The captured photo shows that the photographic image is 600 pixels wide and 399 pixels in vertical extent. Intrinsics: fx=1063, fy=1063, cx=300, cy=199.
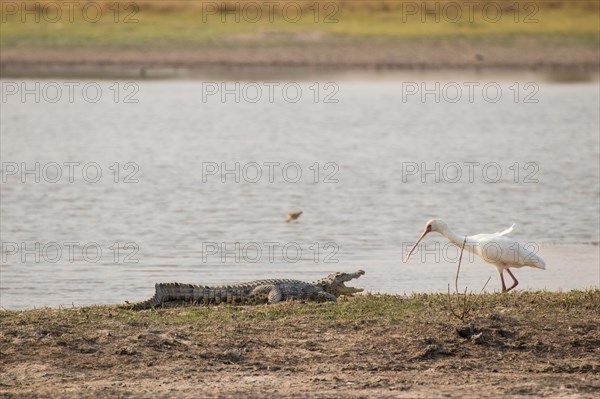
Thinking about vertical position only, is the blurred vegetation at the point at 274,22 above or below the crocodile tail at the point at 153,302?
above

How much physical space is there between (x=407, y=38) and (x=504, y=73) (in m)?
4.45

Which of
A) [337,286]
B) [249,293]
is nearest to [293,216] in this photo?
[337,286]

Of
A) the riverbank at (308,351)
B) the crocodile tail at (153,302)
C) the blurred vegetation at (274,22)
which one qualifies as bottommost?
the riverbank at (308,351)

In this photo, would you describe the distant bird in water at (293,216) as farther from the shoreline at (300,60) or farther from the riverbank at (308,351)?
the shoreline at (300,60)

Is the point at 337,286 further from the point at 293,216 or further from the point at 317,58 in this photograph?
the point at 317,58

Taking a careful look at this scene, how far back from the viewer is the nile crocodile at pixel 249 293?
33.5 feet

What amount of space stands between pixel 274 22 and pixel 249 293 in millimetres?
38561

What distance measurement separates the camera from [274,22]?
4803cm

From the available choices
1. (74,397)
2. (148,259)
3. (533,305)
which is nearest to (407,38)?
(148,259)

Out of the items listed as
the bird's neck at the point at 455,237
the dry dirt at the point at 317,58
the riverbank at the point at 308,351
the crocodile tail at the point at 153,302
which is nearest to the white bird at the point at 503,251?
the bird's neck at the point at 455,237

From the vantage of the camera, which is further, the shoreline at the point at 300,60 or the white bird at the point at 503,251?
the shoreline at the point at 300,60

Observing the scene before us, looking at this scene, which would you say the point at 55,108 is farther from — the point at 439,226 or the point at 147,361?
the point at 147,361

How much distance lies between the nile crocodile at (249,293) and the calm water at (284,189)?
1.10 meters

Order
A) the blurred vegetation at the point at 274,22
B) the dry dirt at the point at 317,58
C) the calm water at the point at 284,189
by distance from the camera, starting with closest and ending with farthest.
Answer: the calm water at the point at 284,189, the dry dirt at the point at 317,58, the blurred vegetation at the point at 274,22
